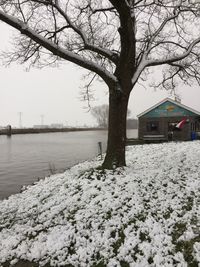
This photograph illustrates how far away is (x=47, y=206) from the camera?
6297 mm

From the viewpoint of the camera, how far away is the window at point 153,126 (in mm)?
29431

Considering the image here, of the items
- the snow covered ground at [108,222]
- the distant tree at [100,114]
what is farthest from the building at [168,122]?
the distant tree at [100,114]

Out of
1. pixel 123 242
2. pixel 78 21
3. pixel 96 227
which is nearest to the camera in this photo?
pixel 123 242

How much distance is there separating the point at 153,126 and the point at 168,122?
5.97ft

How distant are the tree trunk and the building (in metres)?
19.3

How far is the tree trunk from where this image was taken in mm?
8148

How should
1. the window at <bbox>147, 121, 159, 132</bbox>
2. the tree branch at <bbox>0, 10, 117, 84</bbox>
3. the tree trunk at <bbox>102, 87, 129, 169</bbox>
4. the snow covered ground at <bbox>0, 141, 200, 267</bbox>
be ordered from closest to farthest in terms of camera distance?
1. the snow covered ground at <bbox>0, 141, 200, 267</bbox>
2. the tree branch at <bbox>0, 10, 117, 84</bbox>
3. the tree trunk at <bbox>102, 87, 129, 169</bbox>
4. the window at <bbox>147, 121, 159, 132</bbox>

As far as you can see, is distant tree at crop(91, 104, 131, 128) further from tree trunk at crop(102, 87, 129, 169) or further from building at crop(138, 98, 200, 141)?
tree trunk at crop(102, 87, 129, 169)

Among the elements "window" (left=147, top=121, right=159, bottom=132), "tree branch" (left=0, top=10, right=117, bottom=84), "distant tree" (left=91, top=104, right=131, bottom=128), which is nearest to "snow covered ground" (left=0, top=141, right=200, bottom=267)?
"tree branch" (left=0, top=10, right=117, bottom=84)

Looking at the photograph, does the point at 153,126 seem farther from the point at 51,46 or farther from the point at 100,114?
the point at 100,114

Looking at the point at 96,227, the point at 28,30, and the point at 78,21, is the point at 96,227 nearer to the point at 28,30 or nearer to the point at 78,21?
the point at 28,30

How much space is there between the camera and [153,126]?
97.2 ft

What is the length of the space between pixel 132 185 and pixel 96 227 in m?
1.95

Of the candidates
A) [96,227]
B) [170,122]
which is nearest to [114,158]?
[96,227]
